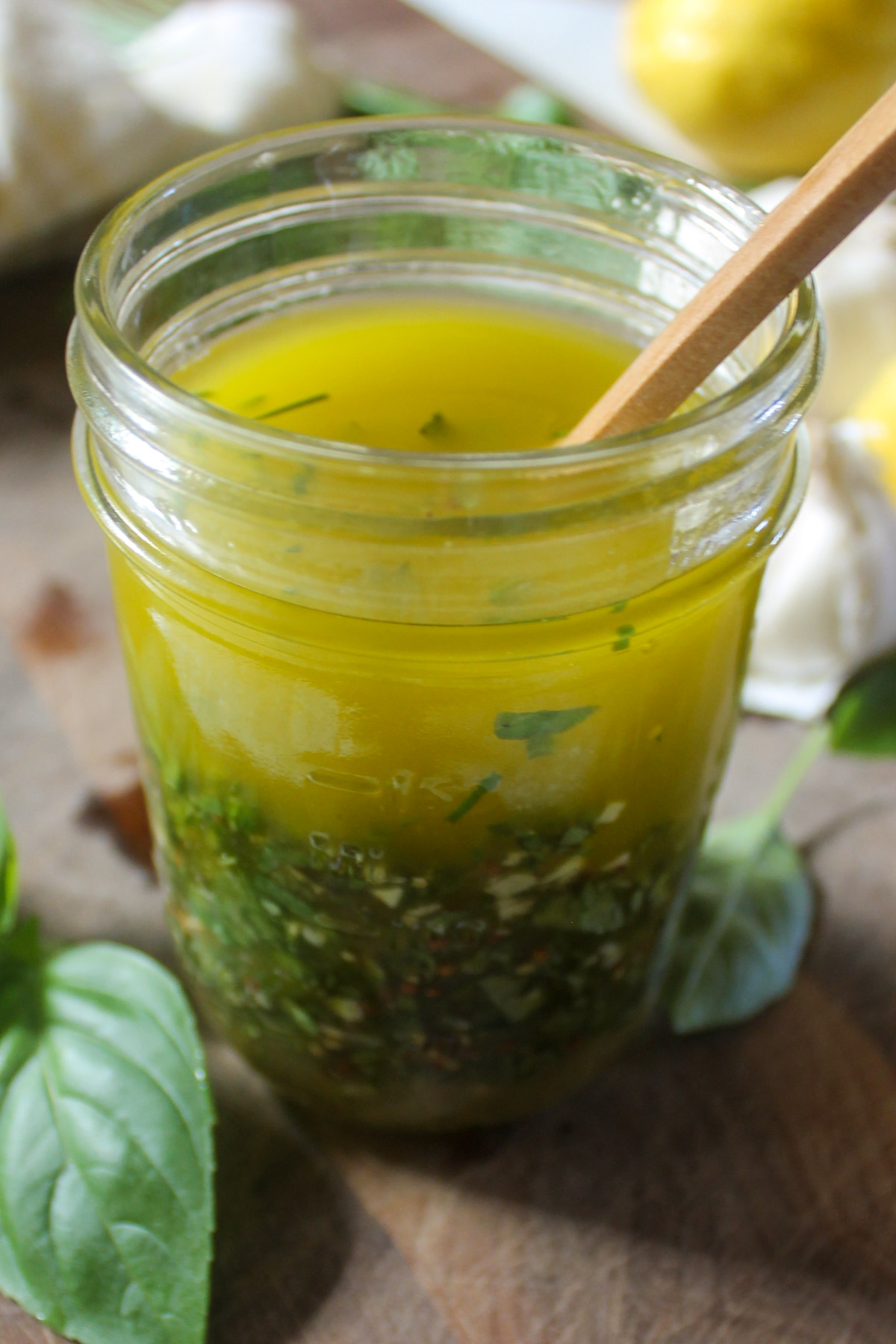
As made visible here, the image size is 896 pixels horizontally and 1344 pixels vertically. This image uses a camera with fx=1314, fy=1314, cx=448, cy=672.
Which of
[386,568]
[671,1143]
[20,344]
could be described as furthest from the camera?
[20,344]

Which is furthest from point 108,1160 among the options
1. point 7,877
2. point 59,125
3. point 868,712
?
point 59,125

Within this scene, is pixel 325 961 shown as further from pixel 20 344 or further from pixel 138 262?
pixel 20 344

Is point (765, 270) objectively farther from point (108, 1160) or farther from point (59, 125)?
point (59, 125)

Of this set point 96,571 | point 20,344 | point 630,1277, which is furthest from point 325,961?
point 20,344

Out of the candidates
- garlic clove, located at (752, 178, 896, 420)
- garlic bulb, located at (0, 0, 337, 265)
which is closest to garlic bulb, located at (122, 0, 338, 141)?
garlic bulb, located at (0, 0, 337, 265)

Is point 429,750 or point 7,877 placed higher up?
point 429,750

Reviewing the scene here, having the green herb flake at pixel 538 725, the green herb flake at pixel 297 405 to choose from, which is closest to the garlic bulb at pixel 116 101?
the green herb flake at pixel 297 405

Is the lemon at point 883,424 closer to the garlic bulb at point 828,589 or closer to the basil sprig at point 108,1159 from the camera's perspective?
the garlic bulb at point 828,589
